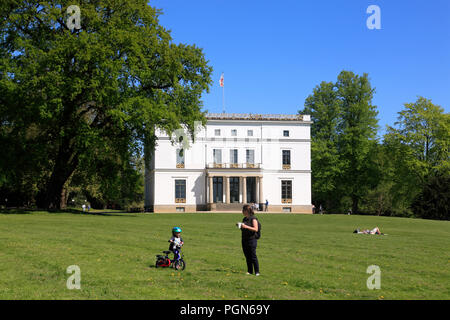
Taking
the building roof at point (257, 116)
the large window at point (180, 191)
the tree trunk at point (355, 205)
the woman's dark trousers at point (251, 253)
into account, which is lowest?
the tree trunk at point (355, 205)

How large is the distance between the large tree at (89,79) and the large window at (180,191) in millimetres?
25403

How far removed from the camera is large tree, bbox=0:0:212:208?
30547mm

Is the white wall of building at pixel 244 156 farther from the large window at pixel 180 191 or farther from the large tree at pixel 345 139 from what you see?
the large tree at pixel 345 139

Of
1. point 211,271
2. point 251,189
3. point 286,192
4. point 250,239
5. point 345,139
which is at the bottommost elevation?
point 211,271

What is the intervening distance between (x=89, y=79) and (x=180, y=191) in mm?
31506

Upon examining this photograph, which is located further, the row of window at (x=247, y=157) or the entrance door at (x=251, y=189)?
the entrance door at (x=251, y=189)

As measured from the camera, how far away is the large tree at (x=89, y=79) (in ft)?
100

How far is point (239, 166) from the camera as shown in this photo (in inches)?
2473

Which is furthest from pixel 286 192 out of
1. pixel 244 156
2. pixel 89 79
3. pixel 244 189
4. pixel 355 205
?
pixel 89 79

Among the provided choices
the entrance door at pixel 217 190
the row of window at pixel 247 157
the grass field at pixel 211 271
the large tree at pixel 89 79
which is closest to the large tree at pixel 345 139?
the row of window at pixel 247 157

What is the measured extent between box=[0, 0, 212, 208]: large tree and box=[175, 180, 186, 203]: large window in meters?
25.4

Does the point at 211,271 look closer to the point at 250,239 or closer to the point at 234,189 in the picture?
the point at 250,239
